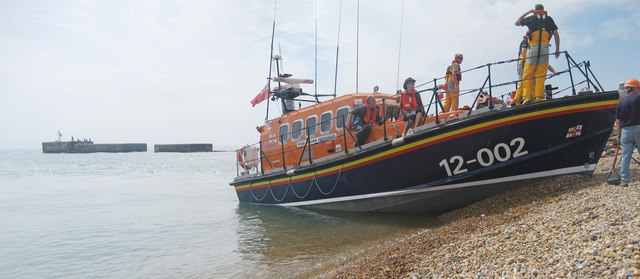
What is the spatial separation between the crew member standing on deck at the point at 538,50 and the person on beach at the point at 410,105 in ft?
5.47

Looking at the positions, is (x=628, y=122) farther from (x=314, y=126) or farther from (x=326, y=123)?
(x=314, y=126)

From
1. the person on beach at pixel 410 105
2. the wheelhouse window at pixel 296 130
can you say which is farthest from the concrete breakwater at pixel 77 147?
the person on beach at pixel 410 105

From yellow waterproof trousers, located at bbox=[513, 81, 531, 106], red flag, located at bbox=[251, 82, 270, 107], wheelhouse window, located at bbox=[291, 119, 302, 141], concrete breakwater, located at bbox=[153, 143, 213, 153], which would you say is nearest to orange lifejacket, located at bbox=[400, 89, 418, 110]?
yellow waterproof trousers, located at bbox=[513, 81, 531, 106]

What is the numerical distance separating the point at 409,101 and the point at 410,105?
0.08 m

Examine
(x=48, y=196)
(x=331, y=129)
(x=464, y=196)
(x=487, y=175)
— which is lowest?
(x=48, y=196)

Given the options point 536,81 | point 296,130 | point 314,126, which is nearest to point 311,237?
point 314,126

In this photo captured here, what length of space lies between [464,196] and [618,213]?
8.95ft

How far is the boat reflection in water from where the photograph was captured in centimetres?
532

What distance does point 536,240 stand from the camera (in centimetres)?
342

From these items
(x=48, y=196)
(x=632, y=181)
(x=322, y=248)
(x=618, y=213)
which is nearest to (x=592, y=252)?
(x=618, y=213)

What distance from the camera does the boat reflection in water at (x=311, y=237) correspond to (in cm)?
532

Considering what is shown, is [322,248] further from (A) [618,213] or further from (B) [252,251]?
(A) [618,213]

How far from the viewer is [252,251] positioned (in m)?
6.30

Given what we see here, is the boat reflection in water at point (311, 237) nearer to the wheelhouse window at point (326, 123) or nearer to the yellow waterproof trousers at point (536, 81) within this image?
the wheelhouse window at point (326, 123)
